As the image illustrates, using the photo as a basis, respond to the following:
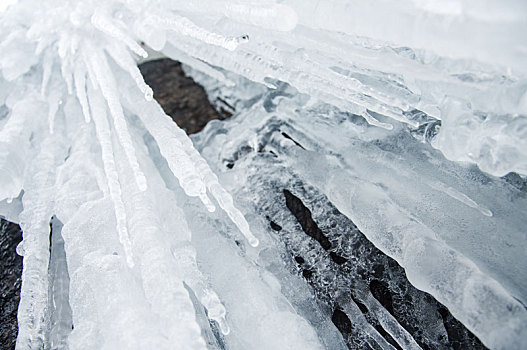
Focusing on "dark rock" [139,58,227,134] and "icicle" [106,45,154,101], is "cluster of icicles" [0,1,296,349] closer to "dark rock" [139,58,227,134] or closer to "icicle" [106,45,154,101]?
"icicle" [106,45,154,101]

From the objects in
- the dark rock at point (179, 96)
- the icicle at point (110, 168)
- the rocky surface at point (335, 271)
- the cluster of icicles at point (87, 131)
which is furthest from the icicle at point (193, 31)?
the dark rock at point (179, 96)

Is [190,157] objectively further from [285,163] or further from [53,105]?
[53,105]

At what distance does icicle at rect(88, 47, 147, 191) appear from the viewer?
2.46 feet

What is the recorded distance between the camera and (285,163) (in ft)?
3.59

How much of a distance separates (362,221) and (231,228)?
301mm

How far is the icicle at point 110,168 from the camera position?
66 centimetres

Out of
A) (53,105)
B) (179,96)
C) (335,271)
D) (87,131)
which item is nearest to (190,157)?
(335,271)

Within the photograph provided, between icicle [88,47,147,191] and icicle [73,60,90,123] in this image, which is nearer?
icicle [88,47,147,191]

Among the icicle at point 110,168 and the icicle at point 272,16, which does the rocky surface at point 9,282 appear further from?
the icicle at point 272,16

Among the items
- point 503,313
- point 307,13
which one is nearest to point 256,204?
point 307,13

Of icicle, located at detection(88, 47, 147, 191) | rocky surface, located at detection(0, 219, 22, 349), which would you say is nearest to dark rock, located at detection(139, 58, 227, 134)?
icicle, located at detection(88, 47, 147, 191)

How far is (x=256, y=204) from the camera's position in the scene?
3.34 ft

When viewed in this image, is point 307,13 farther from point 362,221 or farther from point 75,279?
point 75,279

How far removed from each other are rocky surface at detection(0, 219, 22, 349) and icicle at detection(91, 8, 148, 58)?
2.26 feet
